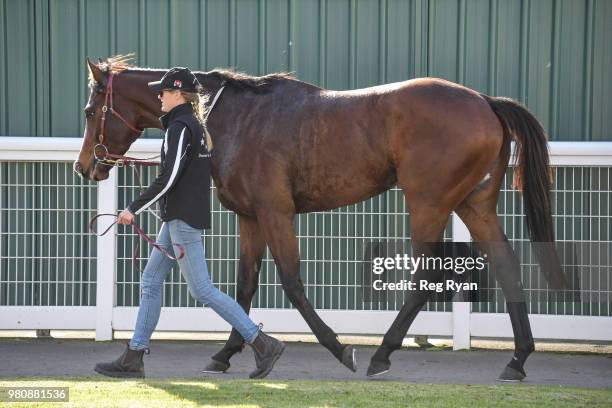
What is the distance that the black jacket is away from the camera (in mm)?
6273

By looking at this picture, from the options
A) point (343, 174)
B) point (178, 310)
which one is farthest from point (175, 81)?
point (178, 310)

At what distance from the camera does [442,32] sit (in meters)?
8.83

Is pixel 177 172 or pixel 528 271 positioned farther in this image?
pixel 528 271

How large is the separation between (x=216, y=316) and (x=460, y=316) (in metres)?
1.94

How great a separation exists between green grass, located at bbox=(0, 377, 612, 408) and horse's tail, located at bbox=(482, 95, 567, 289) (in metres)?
0.99

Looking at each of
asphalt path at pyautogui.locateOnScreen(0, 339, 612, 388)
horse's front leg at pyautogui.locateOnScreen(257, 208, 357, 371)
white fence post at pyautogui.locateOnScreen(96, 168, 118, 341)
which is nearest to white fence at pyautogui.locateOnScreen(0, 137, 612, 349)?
white fence post at pyautogui.locateOnScreen(96, 168, 118, 341)

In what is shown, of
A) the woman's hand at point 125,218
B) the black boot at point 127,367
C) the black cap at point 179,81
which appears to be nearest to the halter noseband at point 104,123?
the black cap at point 179,81

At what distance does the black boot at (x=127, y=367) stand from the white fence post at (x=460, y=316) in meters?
2.74

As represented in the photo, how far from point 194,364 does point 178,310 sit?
997 millimetres

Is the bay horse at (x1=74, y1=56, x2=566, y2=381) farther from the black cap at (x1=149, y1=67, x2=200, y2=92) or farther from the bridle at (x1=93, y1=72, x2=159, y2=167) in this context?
the black cap at (x1=149, y1=67, x2=200, y2=92)

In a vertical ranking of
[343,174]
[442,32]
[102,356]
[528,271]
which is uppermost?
[442,32]

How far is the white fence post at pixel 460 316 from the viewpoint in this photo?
8188mm

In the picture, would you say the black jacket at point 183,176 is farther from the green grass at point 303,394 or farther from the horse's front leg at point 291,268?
the green grass at point 303,394

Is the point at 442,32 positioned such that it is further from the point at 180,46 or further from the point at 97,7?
the point at 97,7
